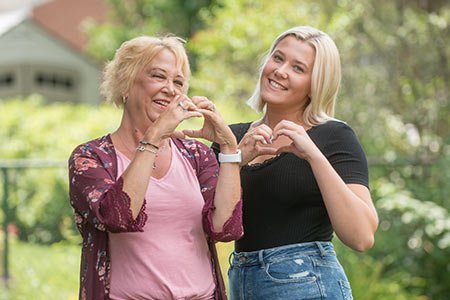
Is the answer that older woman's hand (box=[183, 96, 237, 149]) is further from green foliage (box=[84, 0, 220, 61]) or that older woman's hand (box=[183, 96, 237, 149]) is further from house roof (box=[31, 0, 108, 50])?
house roof (box=[31, 0, 108, 50])

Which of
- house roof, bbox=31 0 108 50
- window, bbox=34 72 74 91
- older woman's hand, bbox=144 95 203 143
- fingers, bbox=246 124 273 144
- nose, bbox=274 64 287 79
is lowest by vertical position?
fingers, bbox=246 124 273 144

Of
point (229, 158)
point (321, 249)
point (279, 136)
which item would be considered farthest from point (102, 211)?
point (321, 249)

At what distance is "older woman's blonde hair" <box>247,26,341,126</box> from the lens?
374 cm

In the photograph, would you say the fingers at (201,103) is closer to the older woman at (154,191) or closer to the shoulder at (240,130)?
the older woman at (154,191)

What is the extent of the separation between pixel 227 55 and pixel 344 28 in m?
1.97

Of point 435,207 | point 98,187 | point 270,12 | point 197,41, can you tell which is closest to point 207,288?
point 98,187

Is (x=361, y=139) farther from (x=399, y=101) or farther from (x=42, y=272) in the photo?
(x=42, y=272)

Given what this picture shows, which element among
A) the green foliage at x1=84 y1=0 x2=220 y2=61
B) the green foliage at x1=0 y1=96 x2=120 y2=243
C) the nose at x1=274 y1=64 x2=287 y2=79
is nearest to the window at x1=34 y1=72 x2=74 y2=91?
the green foliage at x1=84 y1=0 x2=220 y2=61

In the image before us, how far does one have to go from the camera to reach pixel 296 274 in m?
3.63

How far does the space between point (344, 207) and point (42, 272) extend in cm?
490

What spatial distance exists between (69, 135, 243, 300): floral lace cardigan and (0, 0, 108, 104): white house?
21.6m

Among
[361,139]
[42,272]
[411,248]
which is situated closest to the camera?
[411,248]

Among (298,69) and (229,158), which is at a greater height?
(298,69)

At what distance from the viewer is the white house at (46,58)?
25.2 meters
